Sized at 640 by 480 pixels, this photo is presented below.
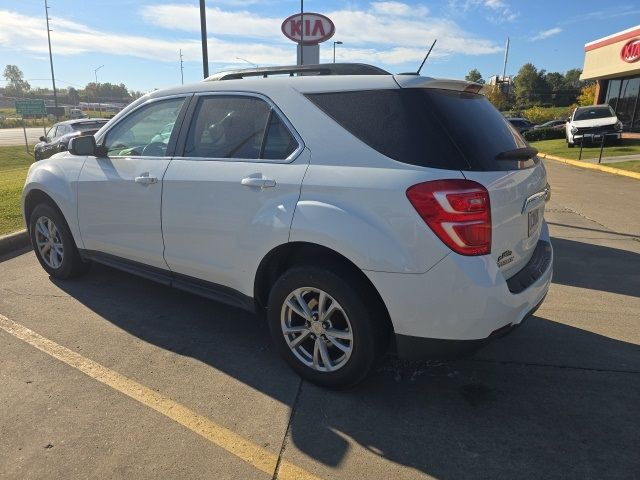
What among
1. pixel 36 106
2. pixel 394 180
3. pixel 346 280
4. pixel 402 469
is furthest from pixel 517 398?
pixel 36 106

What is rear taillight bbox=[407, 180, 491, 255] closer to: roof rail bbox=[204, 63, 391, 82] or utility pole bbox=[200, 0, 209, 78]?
roof rail bbox=[204, 63, 391, 82]

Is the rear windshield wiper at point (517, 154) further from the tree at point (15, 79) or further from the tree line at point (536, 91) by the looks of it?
the tree at point (15, 79)

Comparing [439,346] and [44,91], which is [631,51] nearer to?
[439,346]

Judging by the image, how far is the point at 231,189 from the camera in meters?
3.17

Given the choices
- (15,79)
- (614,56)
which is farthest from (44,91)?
(614,56)

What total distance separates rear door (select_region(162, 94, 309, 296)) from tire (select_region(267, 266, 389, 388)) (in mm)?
279

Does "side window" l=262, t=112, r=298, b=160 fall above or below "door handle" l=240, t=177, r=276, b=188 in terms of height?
above

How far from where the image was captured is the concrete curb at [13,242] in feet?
19.2

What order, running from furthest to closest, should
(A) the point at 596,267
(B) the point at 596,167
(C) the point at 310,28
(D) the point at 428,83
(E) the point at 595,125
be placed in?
(E) the point at 595,125 < (B) the point at 596,167 < (C) the point at 310,28 < (A) the point at 596,267 < (D) the point at 428,83

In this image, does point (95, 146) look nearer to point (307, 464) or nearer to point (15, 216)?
point (307, 464)

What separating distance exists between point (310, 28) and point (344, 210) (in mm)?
9651

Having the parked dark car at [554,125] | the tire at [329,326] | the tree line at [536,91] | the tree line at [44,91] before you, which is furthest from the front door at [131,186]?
the tree line at [44,91]

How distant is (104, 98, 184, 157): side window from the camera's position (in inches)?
149

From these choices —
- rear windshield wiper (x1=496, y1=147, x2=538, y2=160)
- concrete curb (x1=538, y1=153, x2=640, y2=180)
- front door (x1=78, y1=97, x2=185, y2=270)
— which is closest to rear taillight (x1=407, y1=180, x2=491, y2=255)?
rear windshield wiper (x1=496, y1=147, x2=538, y2=160)
